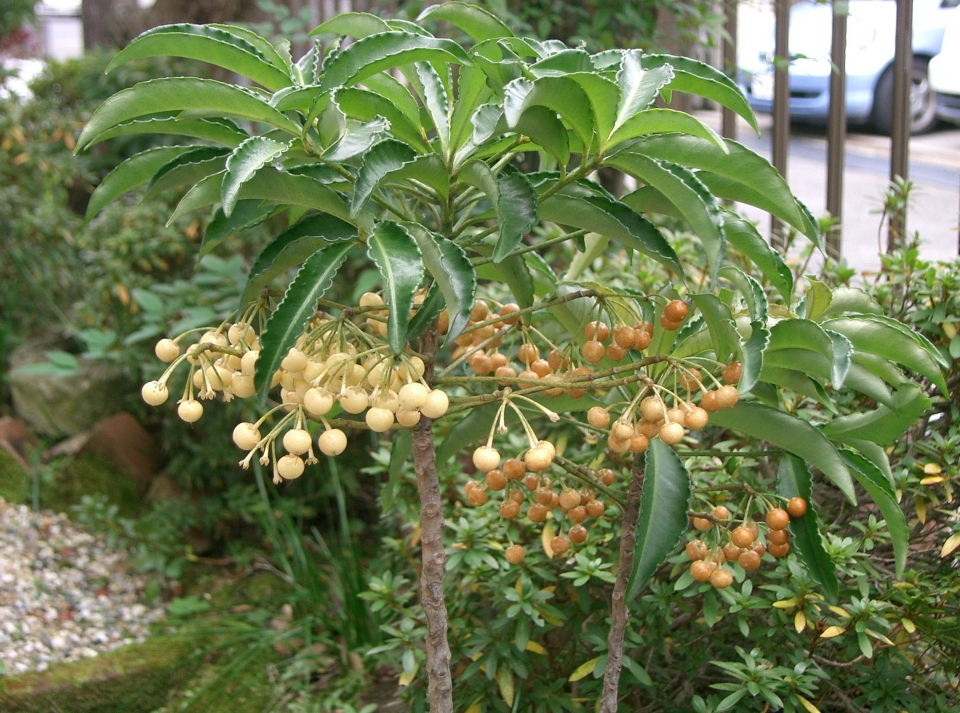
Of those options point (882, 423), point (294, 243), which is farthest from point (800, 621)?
point (294, 243)

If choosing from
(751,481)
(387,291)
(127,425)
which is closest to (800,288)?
(751,481)

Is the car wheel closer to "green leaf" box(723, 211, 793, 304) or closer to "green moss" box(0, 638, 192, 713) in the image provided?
"green leaf" box(723, 211, 793, 304)

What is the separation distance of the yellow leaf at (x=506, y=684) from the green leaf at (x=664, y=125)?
3.28ft

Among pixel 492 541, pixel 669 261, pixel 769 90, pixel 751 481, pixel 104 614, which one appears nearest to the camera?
pixel 669 261

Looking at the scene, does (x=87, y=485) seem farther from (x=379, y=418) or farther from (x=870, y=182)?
(x=870, y=182)

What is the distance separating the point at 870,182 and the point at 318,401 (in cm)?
472

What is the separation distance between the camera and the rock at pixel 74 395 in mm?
3508

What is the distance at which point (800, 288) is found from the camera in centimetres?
227

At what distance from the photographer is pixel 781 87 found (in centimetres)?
274

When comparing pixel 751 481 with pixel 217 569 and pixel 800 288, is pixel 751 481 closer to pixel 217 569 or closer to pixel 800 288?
pixel 800 288

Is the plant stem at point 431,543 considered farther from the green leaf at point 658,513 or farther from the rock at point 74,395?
the rock at point 74,395

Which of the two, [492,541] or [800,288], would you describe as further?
[800,288]

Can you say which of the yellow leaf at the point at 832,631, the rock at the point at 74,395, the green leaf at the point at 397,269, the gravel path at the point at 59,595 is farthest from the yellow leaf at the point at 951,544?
the rock at the point at 74,395

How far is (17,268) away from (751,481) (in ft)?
11.9
